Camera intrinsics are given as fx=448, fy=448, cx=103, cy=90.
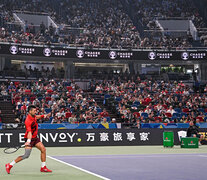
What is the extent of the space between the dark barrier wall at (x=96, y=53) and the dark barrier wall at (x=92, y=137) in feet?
63.3

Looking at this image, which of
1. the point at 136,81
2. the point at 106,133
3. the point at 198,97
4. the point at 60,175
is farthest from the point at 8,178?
the point at 136,81

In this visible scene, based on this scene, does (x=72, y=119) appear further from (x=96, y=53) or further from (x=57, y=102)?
(x=96, y=53)

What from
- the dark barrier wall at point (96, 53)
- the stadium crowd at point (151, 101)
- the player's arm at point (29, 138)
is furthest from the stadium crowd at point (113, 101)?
the player's arm at point (29, 138)

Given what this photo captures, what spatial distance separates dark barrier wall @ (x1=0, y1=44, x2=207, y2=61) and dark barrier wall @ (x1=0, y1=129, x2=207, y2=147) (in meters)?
19.3

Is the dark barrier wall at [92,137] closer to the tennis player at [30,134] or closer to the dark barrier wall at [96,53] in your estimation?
the tennis player at [30,134]

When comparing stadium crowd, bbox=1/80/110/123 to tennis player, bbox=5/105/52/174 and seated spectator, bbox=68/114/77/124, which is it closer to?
seated spectator, bbox=68/114/77/124

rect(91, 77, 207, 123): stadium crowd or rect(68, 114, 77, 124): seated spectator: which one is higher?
rect(91, 77, 207, 123): stadium crowd

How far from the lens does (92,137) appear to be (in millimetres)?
27078

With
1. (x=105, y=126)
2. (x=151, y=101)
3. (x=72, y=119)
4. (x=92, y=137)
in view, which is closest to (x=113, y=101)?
(x=151, y=101)

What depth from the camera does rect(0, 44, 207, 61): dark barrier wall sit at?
4432 cm

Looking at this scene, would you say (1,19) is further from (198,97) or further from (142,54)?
(198,97)

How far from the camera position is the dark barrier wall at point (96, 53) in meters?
44.3

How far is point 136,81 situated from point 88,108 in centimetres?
1233

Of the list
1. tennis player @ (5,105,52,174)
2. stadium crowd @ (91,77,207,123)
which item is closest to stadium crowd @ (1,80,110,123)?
stadium crowd @ (91,77,207,123)
